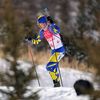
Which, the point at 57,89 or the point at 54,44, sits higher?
the point at 54,44

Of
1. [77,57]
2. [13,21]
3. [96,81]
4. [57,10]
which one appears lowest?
[96,81]

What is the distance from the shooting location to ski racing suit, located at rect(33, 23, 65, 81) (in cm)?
1183

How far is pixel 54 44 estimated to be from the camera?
11.9 meters

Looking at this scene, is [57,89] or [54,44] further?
[54,44]

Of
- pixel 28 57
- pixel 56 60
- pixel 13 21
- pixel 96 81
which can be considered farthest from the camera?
pixel 28 57

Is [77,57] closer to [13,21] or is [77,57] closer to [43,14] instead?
[43,14]

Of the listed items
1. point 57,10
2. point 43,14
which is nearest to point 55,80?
point 43,14

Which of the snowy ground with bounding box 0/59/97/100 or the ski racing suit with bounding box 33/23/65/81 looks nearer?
the snowy ground with bounding box 0/59/97/100

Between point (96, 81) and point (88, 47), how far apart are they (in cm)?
32

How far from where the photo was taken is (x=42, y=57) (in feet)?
56.6

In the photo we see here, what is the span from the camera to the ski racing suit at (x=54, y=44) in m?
11.8

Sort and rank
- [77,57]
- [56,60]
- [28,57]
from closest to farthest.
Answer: [56,60] < [28,57] < [77,57]

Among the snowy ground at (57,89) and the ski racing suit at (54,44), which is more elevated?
the ski racing suit at (54,44)

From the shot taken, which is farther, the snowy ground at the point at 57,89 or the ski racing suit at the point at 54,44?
the ski racing suit at the point at 54,44
